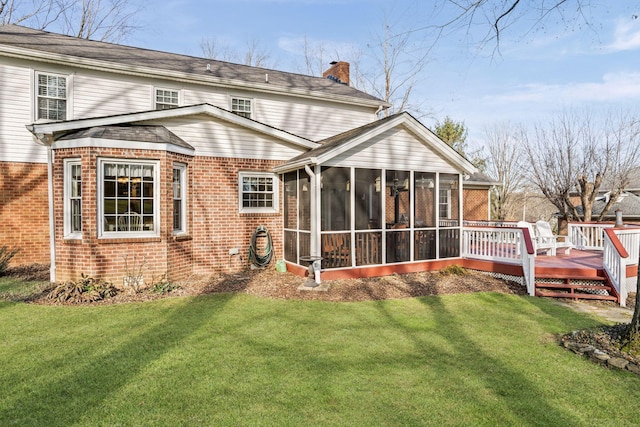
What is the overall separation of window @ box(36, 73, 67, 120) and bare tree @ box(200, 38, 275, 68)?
70.3ft

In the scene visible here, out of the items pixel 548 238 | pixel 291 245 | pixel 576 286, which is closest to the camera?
pixel 576 286

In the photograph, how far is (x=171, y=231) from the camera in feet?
29.9

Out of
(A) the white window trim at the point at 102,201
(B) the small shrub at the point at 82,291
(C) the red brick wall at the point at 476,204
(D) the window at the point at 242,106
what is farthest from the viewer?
(C) the red brick wall at the point at 476,204

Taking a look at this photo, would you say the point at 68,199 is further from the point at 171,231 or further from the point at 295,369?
the point at 295,369

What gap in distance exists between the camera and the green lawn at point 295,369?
3559 millimetres

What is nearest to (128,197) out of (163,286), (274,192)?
(163,286)

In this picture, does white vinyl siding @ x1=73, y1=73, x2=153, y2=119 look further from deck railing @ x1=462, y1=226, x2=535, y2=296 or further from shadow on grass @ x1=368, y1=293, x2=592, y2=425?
deck railing @ x1=462, y1=226, x2=535, y2=296

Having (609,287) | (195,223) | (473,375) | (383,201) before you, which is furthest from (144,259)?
(609,287)

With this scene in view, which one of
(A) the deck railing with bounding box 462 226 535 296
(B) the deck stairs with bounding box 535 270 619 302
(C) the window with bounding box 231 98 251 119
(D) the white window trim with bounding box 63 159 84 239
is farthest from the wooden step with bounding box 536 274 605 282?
(D) the white window trim with bounding box 63 159 84 239

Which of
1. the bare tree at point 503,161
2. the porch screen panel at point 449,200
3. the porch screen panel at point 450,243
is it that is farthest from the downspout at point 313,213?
the bare tree at point 503,161

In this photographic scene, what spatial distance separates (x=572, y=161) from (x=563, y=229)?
434 centimetres

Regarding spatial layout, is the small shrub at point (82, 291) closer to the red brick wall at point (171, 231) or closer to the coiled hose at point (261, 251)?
the red brick wall at point (171, 231)

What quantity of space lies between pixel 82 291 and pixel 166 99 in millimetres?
7255

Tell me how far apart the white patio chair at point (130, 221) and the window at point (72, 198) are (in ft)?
2.95
